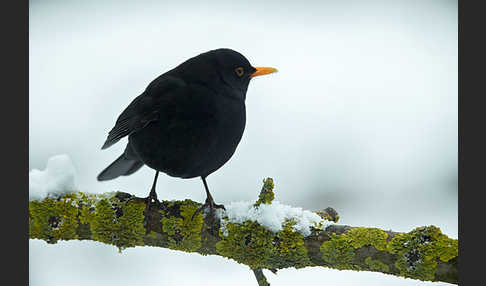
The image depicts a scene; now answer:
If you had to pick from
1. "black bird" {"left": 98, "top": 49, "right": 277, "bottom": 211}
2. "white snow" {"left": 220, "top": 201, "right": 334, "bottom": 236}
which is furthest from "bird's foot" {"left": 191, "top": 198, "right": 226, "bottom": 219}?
"white snow" {"left": 220, "top": 201, "right": 334, "bottom": 236}

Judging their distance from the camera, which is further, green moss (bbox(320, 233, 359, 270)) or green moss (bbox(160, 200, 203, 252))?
green moss (bbox(160, 200, 203, 252))

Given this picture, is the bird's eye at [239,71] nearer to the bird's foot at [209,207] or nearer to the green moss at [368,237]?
the bird's foot at [209,207]

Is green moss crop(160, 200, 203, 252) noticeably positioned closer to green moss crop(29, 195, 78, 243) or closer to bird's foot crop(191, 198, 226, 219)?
bird's foot crop(191, 198, 226, 219)

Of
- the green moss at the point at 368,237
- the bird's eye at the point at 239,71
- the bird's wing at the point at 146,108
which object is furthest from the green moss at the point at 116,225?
the green moss at the point at 368,237

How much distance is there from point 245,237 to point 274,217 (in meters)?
0.21

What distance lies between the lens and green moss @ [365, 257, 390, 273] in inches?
97.3

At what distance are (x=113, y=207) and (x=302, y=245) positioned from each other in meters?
1.20

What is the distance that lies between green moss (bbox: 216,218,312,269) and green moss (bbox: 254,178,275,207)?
137mm

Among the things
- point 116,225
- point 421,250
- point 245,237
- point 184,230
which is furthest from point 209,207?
point 421,250

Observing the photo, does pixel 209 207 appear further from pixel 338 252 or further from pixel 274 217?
pixel 338 252

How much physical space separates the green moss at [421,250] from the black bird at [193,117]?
1.13 meters

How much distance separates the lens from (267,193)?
2594 mm

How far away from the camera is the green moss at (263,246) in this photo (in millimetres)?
2561

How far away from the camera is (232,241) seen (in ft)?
8.76
